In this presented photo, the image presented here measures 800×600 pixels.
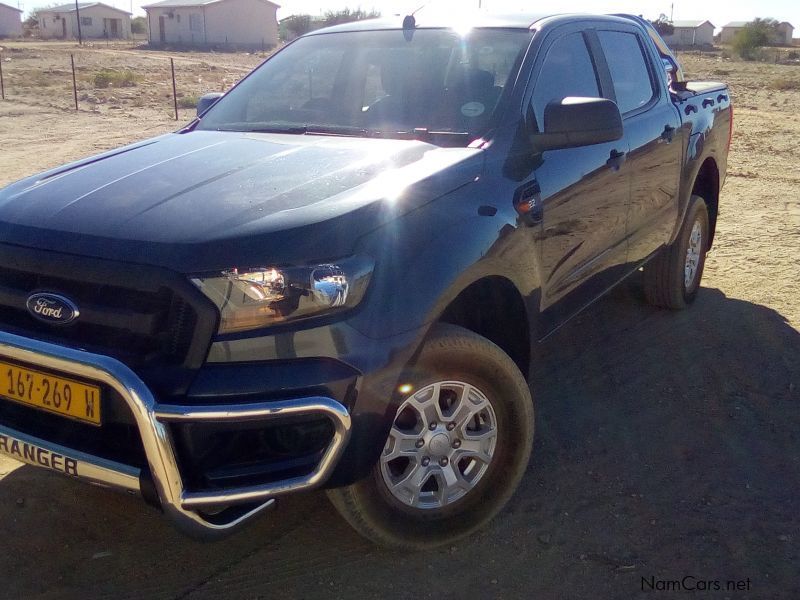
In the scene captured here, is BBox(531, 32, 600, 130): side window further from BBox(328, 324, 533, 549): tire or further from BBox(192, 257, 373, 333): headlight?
BBox(192, 257, 373, 333): headlight

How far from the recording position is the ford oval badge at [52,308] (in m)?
2.41

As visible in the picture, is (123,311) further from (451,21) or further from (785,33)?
(785,33)

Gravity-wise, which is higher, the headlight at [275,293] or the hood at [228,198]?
the hood at [228,198]

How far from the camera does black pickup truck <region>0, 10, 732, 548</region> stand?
230cm

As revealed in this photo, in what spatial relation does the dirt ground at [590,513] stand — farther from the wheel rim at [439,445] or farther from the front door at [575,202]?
the front door at [575,202]

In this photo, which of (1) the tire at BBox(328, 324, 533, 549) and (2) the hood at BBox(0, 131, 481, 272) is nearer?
(2) the hood at BBox(0, 131, 481, 272)

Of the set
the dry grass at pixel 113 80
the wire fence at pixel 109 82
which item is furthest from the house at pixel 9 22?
the dry grass at pixel 113 80

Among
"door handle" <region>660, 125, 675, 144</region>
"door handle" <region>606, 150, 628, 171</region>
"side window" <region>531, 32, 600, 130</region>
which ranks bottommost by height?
"door handle" <region>606, 150, 628, 171</region>

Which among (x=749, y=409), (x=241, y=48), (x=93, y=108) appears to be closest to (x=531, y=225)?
(x=749, y=409)

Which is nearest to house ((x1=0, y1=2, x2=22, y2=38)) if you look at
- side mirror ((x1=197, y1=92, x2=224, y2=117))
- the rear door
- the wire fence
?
the wire fence

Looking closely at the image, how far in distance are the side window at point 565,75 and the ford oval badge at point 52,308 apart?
1980 millimetres

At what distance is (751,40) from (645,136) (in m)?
55.2

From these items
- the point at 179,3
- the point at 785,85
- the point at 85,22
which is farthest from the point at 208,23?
the point at 785,85

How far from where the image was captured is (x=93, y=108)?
1853cm
